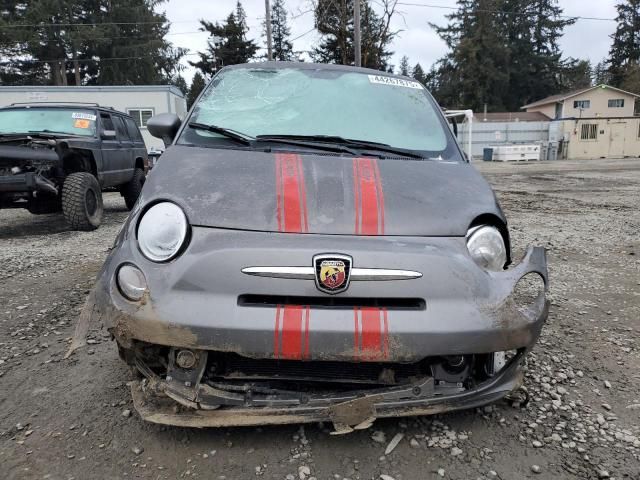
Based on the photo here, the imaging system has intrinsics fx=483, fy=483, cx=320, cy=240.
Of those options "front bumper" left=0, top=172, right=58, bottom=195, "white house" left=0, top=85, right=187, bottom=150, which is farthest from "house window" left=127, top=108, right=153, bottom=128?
"front bumper" left=0, top=172, right=58, bottom=195

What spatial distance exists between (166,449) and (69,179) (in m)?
5.60

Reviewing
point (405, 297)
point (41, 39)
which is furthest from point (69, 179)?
point (41, 39)

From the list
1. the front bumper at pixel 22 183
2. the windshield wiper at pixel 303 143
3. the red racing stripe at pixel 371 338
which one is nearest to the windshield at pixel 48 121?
the front bumper at pixel 22 183

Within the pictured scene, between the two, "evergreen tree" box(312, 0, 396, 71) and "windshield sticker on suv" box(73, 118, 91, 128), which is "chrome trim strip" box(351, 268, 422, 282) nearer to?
"windshield sticker on suv" box(73, 118, 91, 128)

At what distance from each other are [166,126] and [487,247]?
81.0 inches

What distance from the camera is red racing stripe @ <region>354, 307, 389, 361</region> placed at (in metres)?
1.76

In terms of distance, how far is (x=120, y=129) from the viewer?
863 centimetres

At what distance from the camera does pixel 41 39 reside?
1438 inches

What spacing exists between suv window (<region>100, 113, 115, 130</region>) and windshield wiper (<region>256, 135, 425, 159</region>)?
6.19 metres

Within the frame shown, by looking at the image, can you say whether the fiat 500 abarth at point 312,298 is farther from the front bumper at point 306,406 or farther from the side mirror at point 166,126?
the side mirror at point 166,126

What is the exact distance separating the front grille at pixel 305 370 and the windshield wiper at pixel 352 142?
48.6 inches

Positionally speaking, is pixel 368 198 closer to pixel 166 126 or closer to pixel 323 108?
pixel 323 108

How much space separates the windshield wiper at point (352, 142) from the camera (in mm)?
2684

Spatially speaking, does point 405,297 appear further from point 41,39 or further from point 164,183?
point 41,39
